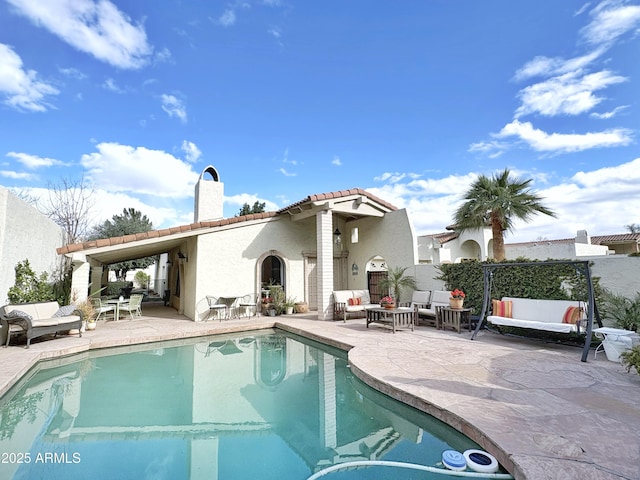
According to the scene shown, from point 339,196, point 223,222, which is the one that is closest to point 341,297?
point 339,196

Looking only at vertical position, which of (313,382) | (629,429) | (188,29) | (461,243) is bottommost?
(313,382)

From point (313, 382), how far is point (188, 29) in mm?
10259

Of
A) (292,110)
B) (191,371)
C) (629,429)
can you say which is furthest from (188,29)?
(629,429)

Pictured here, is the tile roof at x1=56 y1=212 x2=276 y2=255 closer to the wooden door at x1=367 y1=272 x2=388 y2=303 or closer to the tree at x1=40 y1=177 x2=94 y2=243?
the wooden door at x1=367 y1=272 x2=388 y2=303

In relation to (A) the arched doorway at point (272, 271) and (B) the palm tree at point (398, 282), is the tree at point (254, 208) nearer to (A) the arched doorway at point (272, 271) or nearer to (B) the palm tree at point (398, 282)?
(A) the arched doorway at point (272, 271)

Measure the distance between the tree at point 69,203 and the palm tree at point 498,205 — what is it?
19.0 meters

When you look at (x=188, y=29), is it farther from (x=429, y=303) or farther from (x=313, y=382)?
(x=429, y=303)

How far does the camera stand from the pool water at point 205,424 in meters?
3.32

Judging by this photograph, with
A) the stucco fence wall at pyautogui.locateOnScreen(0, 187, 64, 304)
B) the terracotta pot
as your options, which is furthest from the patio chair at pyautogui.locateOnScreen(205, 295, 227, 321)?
the terracotta pot

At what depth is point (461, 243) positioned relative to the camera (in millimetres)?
22172

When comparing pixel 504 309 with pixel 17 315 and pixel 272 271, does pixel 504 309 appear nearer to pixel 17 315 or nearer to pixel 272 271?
pixel 272 271

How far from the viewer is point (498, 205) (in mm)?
10195

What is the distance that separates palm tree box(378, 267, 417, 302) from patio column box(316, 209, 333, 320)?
2164 mm

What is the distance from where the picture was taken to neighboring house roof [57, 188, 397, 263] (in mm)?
9731
